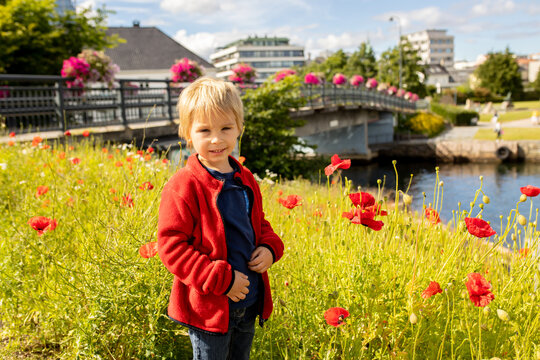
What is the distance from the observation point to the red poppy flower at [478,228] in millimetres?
1973

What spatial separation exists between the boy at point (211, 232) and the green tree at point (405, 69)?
54264mm

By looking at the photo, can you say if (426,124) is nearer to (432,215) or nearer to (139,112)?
(139,112)

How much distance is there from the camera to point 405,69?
52.9 metres

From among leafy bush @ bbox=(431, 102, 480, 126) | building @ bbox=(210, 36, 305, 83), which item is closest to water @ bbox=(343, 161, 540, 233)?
leafy bush @ bbox=(431, 102, 480, 126)

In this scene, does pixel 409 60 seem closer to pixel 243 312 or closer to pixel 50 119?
pixel 50 119

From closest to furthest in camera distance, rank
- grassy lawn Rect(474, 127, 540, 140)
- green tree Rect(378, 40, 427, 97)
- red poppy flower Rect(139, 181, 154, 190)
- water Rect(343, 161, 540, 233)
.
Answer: red poppy flower Rect(139, 181, 154, 190) → water Rect(343, 161, 540, 233) → grassy lawn Rect(474, 127, 540, 140) → green tree Rect(378, 40, 427, 97)

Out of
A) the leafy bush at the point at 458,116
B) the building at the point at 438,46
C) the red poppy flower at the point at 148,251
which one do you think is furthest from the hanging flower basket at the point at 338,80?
the building at the point at 438,46

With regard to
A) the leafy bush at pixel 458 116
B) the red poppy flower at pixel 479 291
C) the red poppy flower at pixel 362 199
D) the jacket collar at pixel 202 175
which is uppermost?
the jacket collar at pixel 202 175

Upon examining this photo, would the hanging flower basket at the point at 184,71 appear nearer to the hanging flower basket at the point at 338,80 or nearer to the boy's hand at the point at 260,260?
the boy's hand at the point at 260,260

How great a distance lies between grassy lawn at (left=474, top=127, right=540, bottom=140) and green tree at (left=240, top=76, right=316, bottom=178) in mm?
21590

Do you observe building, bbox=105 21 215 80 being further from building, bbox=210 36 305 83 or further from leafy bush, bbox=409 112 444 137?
building, bbox=210 36 305 83

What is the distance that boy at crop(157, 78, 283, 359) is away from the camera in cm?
173

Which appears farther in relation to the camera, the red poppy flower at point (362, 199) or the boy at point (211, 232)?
the red poppy flower at point (362, 199)

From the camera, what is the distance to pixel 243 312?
1943 mm
